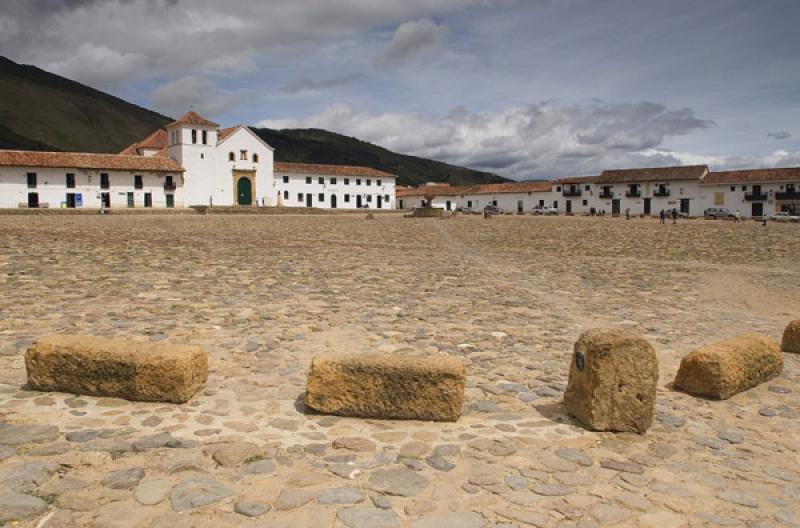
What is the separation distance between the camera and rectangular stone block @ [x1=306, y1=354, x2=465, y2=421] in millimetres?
3896

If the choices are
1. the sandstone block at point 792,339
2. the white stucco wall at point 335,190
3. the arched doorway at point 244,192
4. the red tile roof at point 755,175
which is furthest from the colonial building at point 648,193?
the sandstone block at point 792,339

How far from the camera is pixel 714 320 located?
7.58 m

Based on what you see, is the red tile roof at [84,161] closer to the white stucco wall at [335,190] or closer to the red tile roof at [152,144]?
the red tile roof at [152,144]

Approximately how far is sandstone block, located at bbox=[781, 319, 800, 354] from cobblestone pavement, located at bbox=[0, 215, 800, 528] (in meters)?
0.64

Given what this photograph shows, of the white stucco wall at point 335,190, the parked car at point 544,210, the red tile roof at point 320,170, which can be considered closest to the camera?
the red tile roof at point 320,170

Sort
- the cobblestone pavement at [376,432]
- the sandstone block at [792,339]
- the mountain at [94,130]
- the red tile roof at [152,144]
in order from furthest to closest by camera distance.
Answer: the mountain at [94,130], the red tile roof at [152,144], the sandstone block at [792,339], the cobblestone pavement at [376,432]

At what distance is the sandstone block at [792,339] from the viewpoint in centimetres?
605

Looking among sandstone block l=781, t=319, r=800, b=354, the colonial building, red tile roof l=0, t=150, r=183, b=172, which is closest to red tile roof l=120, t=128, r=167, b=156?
red tile roof l=0, t=150, r=183, b=172

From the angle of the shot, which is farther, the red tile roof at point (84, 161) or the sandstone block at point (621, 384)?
the red tile roof at point (84, 161)

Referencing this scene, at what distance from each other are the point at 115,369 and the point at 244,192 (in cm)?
6058

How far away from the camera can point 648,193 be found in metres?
71.6

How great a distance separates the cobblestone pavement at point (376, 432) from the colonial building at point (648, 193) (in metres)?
56.4

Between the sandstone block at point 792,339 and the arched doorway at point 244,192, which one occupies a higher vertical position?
the arched doorway at point 244,192

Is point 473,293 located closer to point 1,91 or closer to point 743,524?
point 743,524
